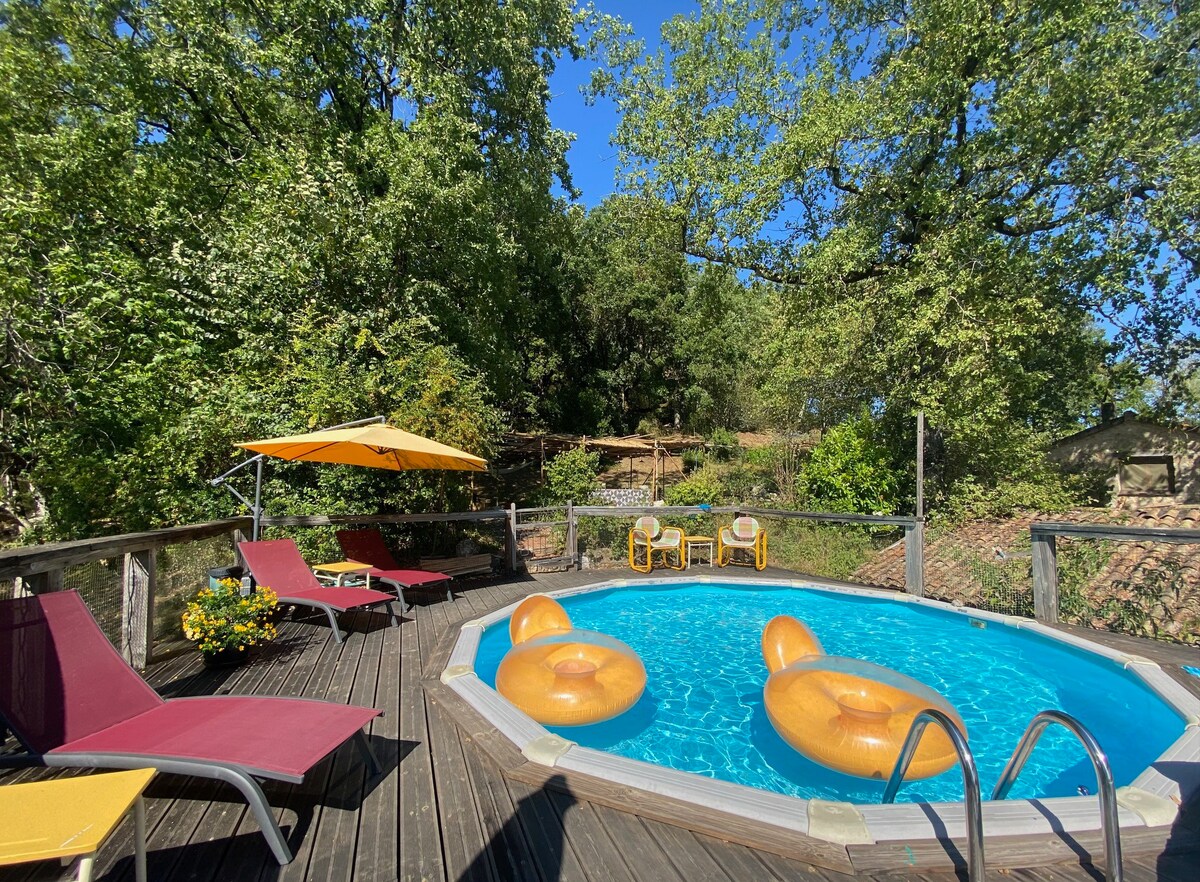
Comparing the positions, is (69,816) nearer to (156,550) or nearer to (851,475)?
(156,550)

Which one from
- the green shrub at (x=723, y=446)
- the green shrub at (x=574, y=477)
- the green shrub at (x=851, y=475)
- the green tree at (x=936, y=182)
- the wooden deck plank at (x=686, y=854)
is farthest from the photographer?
the green shrub at (x=723, y=446)

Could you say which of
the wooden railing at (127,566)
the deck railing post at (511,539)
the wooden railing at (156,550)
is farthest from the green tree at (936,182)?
the wooden railing at (127,566)

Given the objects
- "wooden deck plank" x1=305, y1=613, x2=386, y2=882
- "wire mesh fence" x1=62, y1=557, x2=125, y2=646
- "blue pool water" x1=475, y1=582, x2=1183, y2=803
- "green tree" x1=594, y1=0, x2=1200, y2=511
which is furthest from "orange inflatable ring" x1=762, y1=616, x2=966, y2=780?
"green tree" x1=594, y1=0, x2=1200, y2=511

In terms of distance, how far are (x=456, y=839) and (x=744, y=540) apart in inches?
280

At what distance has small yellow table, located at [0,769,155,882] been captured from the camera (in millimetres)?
1481

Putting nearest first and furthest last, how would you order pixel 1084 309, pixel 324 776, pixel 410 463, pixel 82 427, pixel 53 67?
pixel 324 776 < pixel 410 463 < pixel 82 427 < pixel 53 67 < pixel 1084 309

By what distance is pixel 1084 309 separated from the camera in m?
11.8

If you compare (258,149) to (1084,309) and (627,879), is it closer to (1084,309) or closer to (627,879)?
(627,879)

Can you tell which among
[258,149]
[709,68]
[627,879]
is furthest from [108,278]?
[709,68]

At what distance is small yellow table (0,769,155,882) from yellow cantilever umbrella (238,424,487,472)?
144 inches

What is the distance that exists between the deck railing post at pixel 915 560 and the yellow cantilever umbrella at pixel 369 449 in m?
5.55

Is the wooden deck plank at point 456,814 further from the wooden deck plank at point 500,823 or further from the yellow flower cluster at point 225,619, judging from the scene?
the yellow flower cluster at point 225,619

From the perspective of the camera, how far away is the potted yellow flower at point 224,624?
4.07 metres

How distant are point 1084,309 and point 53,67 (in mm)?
21318
